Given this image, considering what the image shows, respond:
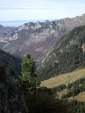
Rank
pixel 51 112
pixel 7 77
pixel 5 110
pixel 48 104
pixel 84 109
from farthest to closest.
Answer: pixel 84 109
pixel 48 104
pixel 51 112
pixel 7 77
pixel 5 110

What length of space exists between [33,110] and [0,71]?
1563cm

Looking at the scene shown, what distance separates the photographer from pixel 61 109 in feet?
205

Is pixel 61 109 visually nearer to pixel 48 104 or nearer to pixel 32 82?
pixel 48 104

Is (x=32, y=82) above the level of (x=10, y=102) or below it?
below

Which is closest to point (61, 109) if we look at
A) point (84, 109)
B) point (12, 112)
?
point (12, 112)

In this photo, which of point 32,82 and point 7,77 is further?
point 32,82

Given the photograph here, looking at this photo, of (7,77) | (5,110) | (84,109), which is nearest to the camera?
(5,110)

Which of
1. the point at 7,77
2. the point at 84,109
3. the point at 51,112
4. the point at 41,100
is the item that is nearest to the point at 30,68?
the point at 84,109

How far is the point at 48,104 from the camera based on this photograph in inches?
2611

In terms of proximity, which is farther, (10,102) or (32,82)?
(32,82)

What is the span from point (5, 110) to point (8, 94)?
2884 mm

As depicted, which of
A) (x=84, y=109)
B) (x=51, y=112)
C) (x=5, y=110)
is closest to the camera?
(x=5, y=110)

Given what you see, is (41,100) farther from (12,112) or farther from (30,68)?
(30,68)

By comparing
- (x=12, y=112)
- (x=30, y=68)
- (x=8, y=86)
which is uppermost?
(x=8, y=86)
